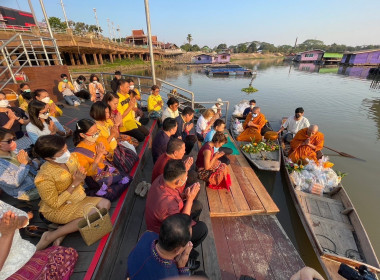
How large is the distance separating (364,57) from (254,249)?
5605 centimetres

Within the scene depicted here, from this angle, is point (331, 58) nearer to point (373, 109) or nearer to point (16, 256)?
point (373, 109)

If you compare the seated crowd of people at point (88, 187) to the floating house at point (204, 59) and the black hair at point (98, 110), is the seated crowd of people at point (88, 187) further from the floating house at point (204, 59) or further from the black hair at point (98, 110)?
the floating house at point (204, 59)

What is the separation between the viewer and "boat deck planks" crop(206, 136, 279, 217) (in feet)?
11.7

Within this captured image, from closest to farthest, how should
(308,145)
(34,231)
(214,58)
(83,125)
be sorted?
(34,231) → (83,125) → (308,145) → (214,58)

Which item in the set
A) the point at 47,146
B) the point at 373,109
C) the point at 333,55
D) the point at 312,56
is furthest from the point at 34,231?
the point at 312,56

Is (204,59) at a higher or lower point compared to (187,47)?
lower

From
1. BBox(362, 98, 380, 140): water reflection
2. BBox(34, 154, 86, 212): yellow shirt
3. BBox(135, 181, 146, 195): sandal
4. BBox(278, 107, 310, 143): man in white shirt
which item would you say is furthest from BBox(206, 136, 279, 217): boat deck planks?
BBox(362, 98, 380, 140): water reflection

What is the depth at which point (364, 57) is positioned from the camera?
38531 millimetres

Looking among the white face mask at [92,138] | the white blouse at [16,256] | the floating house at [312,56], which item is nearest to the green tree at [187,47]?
the floating house at [312,56]

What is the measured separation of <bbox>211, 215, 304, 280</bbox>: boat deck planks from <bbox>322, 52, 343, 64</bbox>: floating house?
207 ft

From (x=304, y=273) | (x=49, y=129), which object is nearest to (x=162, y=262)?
(x=304, y=273)

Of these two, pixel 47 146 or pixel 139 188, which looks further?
pixel 139 188

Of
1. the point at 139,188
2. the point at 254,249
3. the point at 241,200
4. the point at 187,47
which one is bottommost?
the point at 254,249

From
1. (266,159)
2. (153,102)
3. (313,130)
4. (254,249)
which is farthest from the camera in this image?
(153,102)
